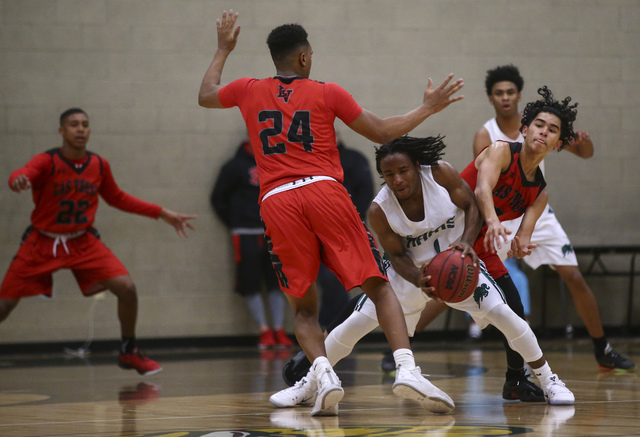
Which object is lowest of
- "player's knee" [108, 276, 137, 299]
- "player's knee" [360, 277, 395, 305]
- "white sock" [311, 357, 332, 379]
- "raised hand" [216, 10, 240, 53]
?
"white sock" [311, 357, 332, 379]

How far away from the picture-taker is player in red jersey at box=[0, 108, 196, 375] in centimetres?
609

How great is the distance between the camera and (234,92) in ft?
13.0

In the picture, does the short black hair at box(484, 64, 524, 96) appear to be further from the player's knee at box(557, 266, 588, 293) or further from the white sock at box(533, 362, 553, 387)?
the white sock at box(533, 362, 553, 387)

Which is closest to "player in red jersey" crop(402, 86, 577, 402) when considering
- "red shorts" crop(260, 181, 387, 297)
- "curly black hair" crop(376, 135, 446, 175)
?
"curly black hair" crop(376, 135, 446, 175)

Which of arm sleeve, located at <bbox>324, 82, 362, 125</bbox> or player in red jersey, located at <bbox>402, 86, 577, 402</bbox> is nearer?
arm sleeve, located at <bbox>324, 82, 362, 125</bbox>

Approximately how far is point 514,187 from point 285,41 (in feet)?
4.36

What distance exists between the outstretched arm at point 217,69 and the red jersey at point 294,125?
0.92ft

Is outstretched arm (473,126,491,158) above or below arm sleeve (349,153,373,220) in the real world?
above

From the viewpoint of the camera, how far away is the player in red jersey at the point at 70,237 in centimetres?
609

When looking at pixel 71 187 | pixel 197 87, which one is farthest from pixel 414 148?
pixel 197 87

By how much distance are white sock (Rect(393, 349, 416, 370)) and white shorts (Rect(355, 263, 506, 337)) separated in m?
0.46

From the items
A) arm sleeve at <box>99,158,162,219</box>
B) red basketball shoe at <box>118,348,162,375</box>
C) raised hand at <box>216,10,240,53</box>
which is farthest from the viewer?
arm sleeve at <box>99,158,162,219</box>

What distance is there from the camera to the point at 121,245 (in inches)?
339

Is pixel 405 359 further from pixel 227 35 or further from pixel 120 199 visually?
pixel 120 199
